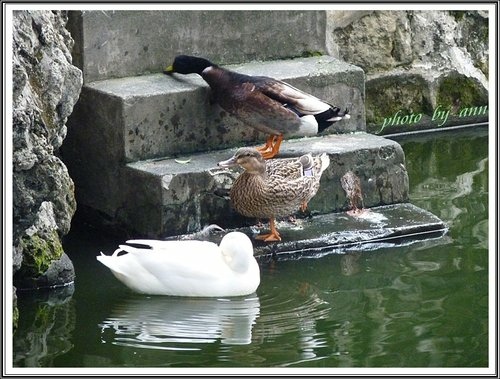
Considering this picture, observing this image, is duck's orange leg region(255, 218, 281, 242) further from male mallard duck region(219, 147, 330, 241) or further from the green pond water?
the green pond water

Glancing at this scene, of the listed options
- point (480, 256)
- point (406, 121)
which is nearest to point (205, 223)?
point (480, 256)

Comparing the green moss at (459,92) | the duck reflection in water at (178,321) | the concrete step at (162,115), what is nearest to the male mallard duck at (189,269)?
the duck reflection in water at (178,321)

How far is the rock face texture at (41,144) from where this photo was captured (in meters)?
7.07

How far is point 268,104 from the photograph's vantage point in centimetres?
896

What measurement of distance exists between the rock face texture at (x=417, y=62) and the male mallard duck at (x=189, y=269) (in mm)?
3725

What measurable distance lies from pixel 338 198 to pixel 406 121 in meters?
2.61

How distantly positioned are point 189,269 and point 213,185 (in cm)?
115

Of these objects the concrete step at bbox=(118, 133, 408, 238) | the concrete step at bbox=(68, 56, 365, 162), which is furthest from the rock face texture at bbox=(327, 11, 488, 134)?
the concrete step at bbox=(118, 133, 408, 238)

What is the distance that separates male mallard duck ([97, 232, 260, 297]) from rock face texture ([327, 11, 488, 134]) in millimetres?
3725

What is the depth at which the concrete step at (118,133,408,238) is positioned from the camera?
868 centimetres

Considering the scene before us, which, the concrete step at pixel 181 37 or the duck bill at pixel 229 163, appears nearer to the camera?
the duck bill at pixel 229 163

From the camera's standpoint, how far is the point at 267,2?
8.77 meters

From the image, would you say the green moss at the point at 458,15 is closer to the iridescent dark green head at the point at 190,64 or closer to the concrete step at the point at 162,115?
the concrete step at the point at 162,115

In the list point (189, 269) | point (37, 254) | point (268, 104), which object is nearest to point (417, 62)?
point (268, 104)
